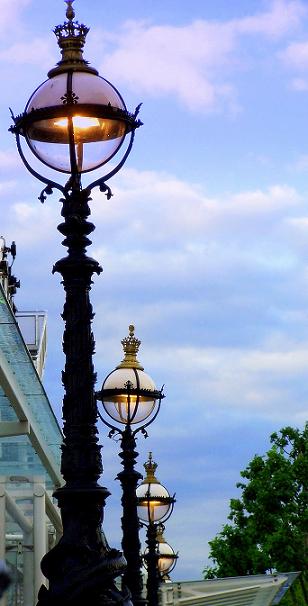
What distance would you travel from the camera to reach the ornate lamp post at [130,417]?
45.4 feet

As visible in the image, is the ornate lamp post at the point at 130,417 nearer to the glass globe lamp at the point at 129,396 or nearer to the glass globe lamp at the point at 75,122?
the glass globe lamp at the point at 129,396

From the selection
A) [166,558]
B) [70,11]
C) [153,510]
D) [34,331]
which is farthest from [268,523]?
[70,11]

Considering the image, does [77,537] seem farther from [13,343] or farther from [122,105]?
[13,343]

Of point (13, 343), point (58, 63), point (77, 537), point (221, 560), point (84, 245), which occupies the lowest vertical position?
point (77, 537)

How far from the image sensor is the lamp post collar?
8.86 metres

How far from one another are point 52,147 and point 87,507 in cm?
223

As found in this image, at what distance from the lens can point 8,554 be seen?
1517 inches

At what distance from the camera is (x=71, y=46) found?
29.8 ft

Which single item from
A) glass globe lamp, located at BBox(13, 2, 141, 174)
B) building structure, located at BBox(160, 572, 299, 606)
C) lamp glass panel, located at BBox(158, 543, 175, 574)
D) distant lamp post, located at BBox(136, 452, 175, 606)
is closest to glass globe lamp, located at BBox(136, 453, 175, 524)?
distant lamp post, located at BBox(136, 452, 175, 606)

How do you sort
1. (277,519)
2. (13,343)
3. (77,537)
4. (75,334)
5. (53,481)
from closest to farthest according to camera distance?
(77,537), (75,334), (13,343), (53,481), (277,519)

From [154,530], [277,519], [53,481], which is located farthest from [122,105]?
[277,519]

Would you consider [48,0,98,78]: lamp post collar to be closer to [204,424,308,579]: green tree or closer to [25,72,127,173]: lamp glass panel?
[25,72,127,173]: lamp glass panel

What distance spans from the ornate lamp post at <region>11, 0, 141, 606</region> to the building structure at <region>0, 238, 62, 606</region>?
35.9 ft

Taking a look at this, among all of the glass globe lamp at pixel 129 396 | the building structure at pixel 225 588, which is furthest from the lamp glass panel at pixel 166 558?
the glass globe lamp at pixel 129 396
